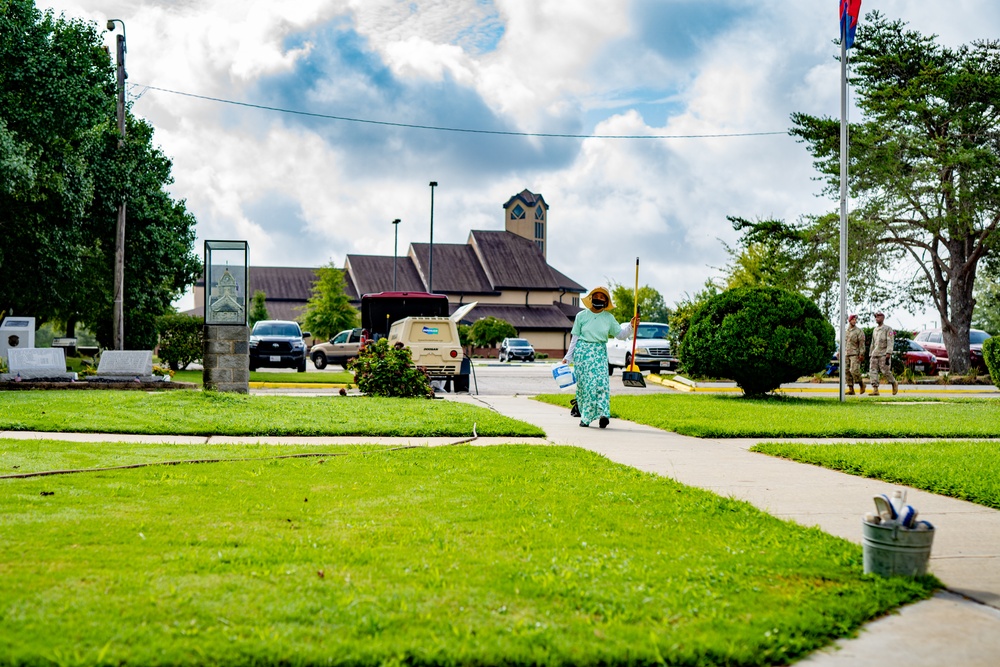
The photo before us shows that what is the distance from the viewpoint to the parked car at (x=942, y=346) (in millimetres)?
36781

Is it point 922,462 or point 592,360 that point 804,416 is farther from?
point 922,462

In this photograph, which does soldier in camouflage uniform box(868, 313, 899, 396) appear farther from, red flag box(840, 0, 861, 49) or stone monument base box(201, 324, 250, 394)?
stone monument base box(201, 324, 250, 394)

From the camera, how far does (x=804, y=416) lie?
15773 millimetres

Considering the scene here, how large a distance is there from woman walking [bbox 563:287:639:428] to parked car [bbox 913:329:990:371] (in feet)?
83.8

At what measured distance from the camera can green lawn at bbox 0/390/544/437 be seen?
11.9m

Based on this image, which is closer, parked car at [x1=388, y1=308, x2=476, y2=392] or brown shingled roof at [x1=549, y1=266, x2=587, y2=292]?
parked car at [x1=388, y1=308, x2=476, y2=392]

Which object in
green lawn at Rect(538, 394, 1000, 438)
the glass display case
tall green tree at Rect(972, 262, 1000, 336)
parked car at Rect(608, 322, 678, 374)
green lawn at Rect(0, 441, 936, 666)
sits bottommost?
green lawn at Rect(0, 441, 936, 666)

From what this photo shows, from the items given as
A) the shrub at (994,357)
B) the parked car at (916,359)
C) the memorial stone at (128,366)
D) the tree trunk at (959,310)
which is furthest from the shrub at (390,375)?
the tree trunk at (959,310)

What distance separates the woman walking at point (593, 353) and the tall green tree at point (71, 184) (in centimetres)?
1275

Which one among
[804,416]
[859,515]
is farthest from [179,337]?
[859,515]

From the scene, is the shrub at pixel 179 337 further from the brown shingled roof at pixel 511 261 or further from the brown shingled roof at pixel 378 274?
the brown shingled roof at pixel 511 261

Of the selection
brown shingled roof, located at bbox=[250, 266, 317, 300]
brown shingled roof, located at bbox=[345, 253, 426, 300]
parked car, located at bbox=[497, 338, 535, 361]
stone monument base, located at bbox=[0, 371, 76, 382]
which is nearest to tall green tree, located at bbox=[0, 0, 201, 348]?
stone monument base, located at bbox=[0, 371, 76, 382]

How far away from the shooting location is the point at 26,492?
6.81 meters

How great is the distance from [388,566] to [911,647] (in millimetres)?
2385
